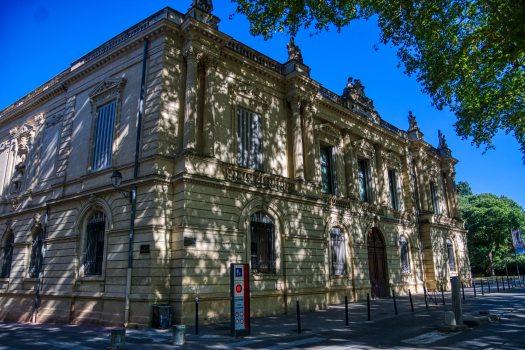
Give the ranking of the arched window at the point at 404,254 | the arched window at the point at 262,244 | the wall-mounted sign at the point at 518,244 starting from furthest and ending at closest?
the wall-mounted sign at the point at 518,244, the arched window at the point at 404,254, the arched window at the point at 262,244

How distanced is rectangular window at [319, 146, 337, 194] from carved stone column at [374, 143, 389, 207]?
555cm

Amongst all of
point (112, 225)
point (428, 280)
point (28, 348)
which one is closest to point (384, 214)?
point (428, 280)

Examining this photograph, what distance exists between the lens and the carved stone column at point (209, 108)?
15289 millimetres

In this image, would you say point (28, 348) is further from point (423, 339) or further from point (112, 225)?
point (423, 339)

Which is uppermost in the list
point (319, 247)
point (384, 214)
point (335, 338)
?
point (384, 214)

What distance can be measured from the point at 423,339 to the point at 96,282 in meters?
12.3

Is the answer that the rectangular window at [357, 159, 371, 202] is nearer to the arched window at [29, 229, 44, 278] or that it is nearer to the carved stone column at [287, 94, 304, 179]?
the carved stone column at [287, 94, 304, 179]

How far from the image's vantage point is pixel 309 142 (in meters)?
19.9

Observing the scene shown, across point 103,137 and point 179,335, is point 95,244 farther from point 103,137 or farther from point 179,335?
point 179,335

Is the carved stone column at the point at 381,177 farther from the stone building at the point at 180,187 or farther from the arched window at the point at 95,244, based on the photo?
the arched window at the point at 95,244

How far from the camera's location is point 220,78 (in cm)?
1708

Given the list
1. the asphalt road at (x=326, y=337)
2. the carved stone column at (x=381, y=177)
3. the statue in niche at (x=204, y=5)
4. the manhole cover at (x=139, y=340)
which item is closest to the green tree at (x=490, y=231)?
the carved stone column at (x=381, y=177)

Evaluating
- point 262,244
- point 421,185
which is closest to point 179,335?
point 262,244

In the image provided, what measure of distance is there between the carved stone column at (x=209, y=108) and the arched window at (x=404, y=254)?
59.7 ft
